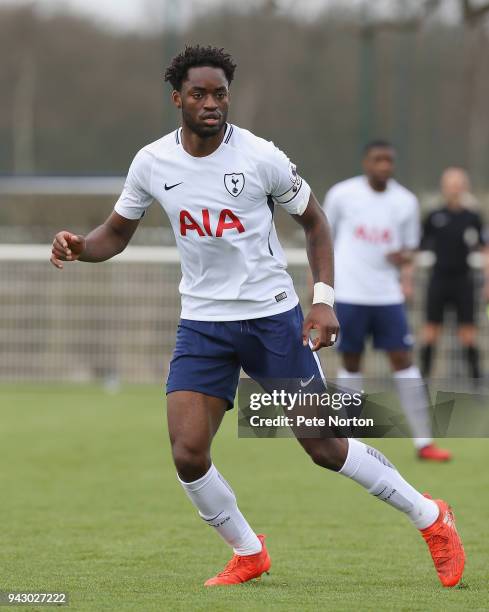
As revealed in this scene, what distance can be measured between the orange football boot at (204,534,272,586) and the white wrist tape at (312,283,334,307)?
1.28 metres

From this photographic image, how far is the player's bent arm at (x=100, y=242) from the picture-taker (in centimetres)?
636

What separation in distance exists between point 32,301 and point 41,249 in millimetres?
760

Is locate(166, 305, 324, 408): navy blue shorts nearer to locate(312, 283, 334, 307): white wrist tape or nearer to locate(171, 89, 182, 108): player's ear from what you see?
locate(312, 283, 334, 307): white wrist tape

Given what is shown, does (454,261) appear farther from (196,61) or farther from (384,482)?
(196,61)

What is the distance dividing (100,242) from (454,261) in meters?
9.90

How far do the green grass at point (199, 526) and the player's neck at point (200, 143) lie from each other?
201 centimetres

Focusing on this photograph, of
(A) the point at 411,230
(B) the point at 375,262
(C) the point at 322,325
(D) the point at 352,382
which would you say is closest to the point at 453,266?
(A) the point at 411,230

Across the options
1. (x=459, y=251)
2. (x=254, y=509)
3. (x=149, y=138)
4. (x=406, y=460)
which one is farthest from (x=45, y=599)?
(x=149, y=138)

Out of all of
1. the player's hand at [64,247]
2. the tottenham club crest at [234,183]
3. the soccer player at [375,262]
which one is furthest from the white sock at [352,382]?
the player's hand at [64,247]

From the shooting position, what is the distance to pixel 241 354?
6.47m

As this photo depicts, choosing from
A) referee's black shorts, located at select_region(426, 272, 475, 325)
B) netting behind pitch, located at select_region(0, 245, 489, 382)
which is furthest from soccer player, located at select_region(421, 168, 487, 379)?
netting behind pitch, located at select_region(0, 245, 489, 382)

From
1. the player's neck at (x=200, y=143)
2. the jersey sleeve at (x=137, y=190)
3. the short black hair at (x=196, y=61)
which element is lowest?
the jersey sleeve at (x=137, y=190)

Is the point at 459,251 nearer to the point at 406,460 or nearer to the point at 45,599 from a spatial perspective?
the point at 406,460

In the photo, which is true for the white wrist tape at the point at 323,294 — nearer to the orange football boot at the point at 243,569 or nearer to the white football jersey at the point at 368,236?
the orange football boot at the point at 243,569
